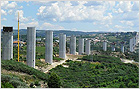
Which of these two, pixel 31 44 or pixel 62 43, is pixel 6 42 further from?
pixel 62 43

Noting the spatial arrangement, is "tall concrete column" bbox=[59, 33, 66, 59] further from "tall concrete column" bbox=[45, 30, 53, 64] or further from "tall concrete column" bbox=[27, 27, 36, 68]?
"tall concrete column" bbox=[27, 27, 36, 68]

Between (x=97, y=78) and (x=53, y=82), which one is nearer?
(x=53, y=82)

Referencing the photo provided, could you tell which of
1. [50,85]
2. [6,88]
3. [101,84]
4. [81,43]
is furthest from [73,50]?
[6,88]

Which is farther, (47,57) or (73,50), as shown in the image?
(73,50)

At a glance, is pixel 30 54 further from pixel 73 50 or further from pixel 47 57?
pixel 73 50

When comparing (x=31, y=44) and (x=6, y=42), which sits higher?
(x=6, y=42)

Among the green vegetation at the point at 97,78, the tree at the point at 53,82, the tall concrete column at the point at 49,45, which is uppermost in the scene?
the tall concrete column at the point at 49,45

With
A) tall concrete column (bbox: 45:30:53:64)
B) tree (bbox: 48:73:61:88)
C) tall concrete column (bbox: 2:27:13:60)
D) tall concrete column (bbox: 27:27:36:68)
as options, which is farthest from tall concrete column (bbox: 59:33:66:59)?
tree (bbox: 48:73:61:88)

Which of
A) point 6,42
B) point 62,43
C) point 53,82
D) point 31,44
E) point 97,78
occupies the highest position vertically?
point 6,42

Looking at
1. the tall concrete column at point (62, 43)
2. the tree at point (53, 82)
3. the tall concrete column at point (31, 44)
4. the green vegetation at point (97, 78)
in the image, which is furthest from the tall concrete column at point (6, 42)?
the tall concrete column at point (62, 43)

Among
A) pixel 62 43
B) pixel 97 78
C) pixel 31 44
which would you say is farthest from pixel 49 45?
pixel 97 78

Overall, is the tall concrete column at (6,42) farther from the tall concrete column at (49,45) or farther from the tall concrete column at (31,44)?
the tall concrete column at (49,45)
